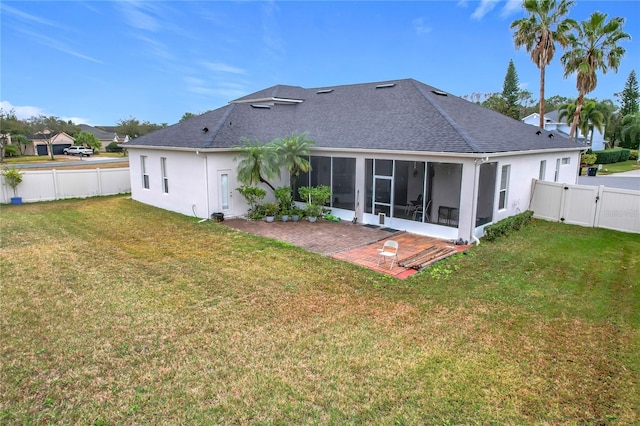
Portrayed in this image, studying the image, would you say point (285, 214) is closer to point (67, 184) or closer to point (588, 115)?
point (67, 184)

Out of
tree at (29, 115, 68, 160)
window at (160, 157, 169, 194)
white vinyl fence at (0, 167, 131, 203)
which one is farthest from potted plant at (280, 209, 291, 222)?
tree at (29, 115, 68, 160)

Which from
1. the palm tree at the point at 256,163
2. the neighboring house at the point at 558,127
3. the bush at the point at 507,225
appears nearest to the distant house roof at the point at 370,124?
the palm tree at the point at 256,163

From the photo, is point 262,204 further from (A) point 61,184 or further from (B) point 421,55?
(B) point 421,55

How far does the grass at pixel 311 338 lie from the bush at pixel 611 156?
128ft

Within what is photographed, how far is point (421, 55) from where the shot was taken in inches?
1291

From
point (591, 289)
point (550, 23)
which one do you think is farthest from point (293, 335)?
point (550, 23)

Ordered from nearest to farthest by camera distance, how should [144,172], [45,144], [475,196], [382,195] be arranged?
[475,196], [382,195], [144,172], [45,144]

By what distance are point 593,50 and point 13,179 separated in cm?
3515

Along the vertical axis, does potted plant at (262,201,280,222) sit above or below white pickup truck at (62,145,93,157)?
A: below

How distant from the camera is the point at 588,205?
14062 mm

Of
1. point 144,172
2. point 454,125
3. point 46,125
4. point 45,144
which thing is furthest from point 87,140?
point 454,125

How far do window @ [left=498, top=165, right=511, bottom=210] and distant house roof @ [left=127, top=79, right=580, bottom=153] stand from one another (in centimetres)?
76

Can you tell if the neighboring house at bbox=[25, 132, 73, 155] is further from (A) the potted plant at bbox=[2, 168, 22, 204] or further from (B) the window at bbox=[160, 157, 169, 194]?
(B) the window at bbox=[160, 157, 169, 194]

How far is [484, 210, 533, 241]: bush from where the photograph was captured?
12020mm
